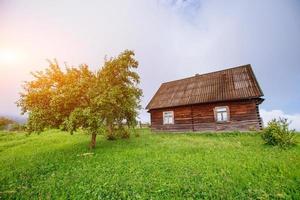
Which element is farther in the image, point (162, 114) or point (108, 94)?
point (162, 114)

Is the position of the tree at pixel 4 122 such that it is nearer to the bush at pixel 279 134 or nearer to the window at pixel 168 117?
the window at pixel 168 117

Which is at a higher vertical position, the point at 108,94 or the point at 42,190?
the point at 108,94

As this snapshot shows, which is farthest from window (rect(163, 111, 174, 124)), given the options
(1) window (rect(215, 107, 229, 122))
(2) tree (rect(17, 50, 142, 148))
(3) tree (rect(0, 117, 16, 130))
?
(3) tree (rect(0, 117, 16, 130))

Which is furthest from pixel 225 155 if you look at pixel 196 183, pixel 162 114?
pixel 162 114

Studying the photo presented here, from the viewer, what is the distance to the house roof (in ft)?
62.2

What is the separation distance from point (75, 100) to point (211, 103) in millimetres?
13845

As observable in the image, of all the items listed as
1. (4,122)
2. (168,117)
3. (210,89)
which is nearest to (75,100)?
(168,117)

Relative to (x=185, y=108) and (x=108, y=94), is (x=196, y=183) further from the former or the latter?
(x=185, y=108)

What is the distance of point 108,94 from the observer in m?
12.5

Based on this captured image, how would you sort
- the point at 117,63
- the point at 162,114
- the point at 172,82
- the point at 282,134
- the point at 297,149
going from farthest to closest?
the point at 172,82 < the point at 162,114 < the point at 117,63 < the point at 282,134 < the point at 297,149

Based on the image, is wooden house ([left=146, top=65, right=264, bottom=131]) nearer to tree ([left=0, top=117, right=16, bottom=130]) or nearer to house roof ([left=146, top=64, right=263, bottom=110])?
house roof ([left=146, top=64, right=263, bottom=110])

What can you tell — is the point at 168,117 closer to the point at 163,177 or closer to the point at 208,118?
the point at 208,118

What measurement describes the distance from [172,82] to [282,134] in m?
17.3

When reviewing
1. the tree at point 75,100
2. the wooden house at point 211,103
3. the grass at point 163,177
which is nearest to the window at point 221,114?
the wooden house at point 211,103
